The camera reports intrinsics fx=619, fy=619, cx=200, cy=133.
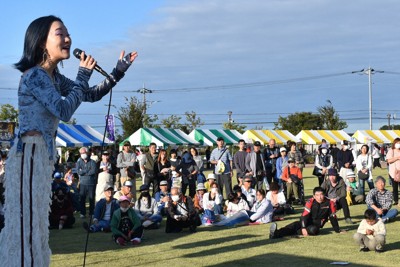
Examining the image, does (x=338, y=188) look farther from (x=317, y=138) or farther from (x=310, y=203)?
(x=317, y=138)

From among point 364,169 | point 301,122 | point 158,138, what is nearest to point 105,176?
point 364,169

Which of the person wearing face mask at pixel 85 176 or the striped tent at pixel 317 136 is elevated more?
the striped tent at pixel 317 136

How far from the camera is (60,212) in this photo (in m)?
13.7

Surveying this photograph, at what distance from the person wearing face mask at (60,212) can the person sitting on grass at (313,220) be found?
4.72 metres

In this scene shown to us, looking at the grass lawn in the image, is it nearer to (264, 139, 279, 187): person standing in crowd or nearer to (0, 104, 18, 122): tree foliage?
(264, 139, 279, 187): person standing in crowd

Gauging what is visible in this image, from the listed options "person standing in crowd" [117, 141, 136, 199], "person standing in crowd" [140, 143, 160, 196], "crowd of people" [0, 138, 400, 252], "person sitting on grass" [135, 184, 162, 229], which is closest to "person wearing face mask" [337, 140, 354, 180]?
"crowd of people" [0, 138, 400, 252]

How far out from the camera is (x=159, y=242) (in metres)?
11.4

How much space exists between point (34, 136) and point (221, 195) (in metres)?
12.3

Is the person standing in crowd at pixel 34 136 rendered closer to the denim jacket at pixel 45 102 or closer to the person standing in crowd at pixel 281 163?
the denim jacket at pixel 45 102

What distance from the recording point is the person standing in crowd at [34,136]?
148 inches

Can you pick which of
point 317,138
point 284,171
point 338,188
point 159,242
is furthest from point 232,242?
point 317,138

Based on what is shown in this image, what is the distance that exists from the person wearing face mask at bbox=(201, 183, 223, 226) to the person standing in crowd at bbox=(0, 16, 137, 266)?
10278 millimetres

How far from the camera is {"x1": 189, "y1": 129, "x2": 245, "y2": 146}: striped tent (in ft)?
123

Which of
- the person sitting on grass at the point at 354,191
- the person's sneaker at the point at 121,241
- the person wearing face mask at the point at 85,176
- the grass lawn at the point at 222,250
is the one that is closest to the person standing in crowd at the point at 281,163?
the person sitting on grass at the point at 354,191
